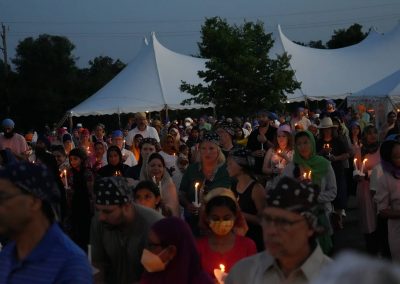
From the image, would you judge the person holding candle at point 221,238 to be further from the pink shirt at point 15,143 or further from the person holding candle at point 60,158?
the pink shirt at point 15,143

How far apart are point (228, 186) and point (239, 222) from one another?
178 cm

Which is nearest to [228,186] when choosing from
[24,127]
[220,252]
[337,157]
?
[220,252]

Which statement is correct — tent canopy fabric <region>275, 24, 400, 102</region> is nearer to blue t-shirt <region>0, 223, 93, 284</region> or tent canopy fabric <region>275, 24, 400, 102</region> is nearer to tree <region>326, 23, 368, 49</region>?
blue t-shirt <region>0, 223, 93, 284</region>

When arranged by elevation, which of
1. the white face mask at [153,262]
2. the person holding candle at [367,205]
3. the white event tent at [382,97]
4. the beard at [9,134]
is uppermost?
the white event tent at [382,97]

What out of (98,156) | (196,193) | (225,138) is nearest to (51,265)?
(196,193)

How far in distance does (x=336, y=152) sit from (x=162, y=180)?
4.38 m

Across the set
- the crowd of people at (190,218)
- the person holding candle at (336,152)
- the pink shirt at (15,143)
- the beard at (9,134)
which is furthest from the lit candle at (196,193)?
the beard at (9,134)

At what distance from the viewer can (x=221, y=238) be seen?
16.0 feet

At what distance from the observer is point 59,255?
3057 millimetres

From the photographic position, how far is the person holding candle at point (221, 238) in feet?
15.8

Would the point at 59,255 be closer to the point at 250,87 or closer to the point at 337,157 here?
the point at 337,157

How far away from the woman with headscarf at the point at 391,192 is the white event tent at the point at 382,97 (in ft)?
46.3

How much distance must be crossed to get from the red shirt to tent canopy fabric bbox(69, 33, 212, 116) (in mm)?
24974

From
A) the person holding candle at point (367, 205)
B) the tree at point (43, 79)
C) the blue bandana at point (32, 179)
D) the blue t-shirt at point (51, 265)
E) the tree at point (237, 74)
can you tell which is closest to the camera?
the blue t-shirt at point (51, 265)
